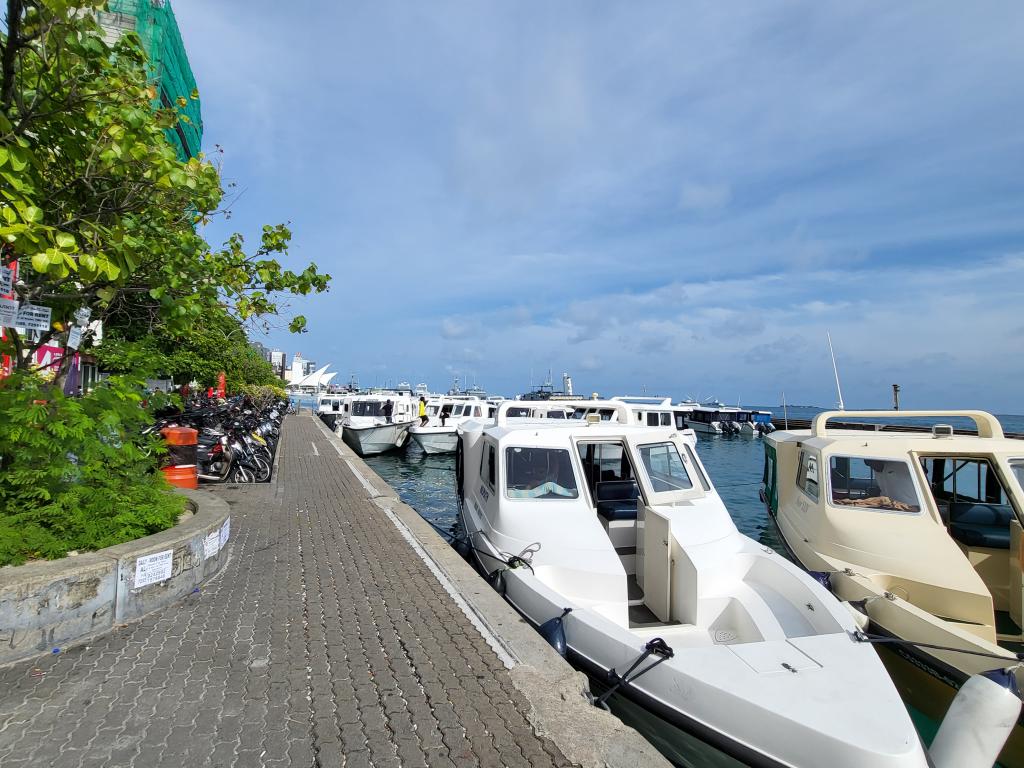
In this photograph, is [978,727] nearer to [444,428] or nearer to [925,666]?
[925,666]

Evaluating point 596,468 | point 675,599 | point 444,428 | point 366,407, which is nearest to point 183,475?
point 596,468

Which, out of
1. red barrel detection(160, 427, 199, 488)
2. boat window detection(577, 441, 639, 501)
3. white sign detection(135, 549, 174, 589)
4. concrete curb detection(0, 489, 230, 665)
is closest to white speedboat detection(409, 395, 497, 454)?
boat window detection(577, 441, 639, 501)

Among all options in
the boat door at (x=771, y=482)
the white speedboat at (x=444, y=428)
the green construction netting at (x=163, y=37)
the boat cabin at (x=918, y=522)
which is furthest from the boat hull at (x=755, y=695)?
the green construction netting at (x=163, y=37)

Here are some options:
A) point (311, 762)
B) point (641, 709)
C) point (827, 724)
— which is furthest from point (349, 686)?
point (827, 724)

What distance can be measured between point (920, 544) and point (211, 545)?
24.5 feet

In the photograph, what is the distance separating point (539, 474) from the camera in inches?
270

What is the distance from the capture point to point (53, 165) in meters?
4.65

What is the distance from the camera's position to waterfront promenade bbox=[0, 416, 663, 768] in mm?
2934

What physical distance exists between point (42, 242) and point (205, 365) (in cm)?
2316

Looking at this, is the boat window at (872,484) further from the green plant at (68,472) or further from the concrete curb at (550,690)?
the green plant at (68,472)

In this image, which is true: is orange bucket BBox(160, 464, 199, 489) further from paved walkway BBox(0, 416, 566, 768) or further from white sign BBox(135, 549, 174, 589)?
white sign BBox(135, 549, 174, 589)

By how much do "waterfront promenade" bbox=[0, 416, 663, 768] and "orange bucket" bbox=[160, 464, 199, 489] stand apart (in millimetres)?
4648

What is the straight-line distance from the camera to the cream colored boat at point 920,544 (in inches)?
203

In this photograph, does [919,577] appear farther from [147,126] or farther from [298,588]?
[147,126]
